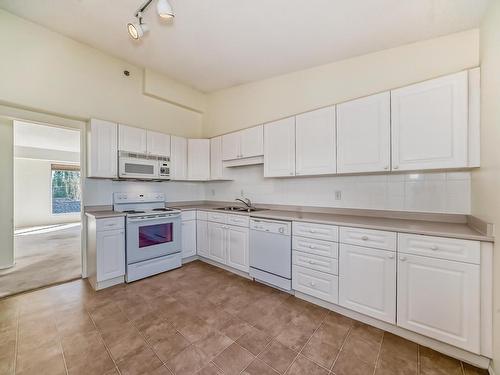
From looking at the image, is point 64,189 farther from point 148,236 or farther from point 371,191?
point 371,191

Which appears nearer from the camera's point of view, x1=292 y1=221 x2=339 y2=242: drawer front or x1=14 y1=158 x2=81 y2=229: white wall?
x1=292 y1=221 x2=339 y2=242: drawer front

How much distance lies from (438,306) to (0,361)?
3290mm

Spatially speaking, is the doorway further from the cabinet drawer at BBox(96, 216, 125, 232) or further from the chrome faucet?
the chrome faucet

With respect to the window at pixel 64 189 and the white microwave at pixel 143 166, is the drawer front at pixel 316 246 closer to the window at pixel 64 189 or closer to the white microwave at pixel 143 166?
the white microwave at pixel 143 166

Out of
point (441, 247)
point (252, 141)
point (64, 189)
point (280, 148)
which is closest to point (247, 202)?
point (252, 141)

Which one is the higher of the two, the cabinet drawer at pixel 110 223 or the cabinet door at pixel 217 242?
the cabinet drawer at pixel 110 223

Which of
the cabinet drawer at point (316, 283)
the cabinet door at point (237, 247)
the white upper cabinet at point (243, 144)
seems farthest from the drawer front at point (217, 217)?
the cabinet drawer at point (316, 283)

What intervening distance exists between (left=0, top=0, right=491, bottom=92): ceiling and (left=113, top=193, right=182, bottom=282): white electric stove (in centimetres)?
219

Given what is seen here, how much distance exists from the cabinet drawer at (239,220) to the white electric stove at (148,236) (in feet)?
2.90

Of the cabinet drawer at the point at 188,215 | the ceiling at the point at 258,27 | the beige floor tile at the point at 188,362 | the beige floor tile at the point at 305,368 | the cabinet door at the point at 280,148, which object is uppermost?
the ceiling at the point at 258,27

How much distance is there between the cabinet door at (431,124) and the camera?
1714mm

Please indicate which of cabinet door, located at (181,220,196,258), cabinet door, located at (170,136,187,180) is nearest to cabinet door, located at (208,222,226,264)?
cabinet door, located at (181,220,196,258)

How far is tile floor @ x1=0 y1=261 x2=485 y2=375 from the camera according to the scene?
1.48m

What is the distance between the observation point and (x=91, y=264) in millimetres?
2736
